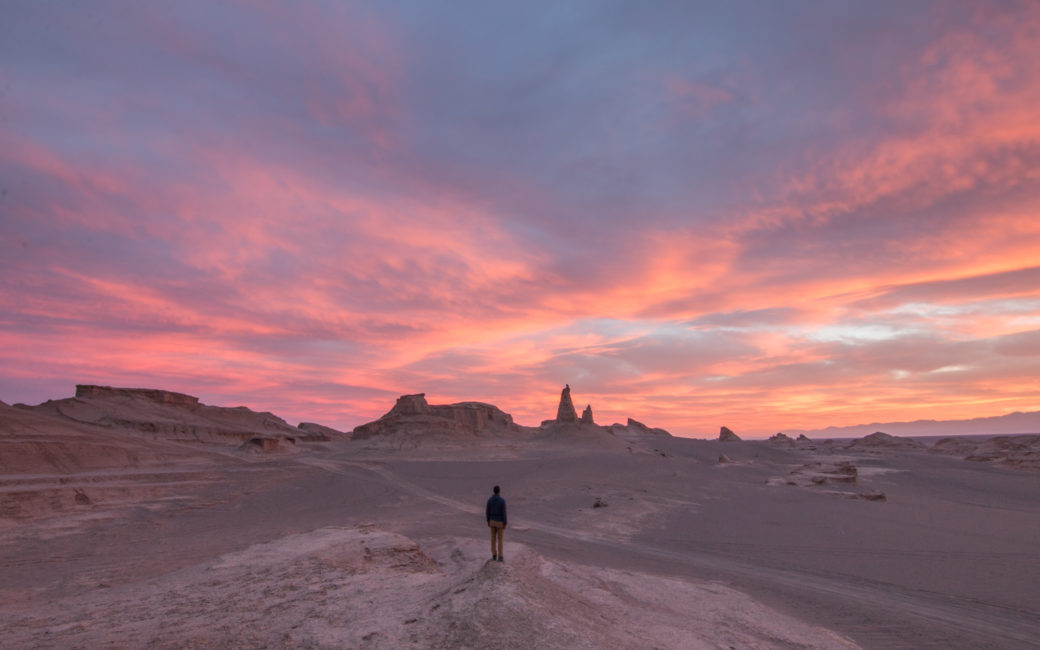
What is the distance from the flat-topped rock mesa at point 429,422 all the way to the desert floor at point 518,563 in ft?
139

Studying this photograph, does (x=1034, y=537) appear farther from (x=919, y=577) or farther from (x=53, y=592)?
(x=53, y=592)

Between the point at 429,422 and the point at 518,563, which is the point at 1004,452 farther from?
the point at 518,563

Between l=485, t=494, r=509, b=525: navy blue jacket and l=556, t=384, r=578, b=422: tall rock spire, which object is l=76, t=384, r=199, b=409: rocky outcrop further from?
l=485, t=494, r=509, b=525: navy blue jacket

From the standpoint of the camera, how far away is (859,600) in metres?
15.2

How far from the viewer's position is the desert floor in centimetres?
938

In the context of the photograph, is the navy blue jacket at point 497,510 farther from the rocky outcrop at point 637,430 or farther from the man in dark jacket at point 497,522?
the rocky outcrop at point 637,430

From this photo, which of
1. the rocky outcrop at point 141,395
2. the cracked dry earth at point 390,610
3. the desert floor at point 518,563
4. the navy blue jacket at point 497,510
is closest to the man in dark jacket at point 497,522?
the navy blue jacket at point 497,510

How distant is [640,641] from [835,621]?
698cm

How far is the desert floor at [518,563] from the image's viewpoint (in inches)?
369

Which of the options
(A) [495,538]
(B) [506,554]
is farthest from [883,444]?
(A) [495,538]

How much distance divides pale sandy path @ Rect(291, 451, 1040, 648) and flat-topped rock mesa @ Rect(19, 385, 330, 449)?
66.2 metres

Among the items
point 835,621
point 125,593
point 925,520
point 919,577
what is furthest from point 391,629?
point 925,520

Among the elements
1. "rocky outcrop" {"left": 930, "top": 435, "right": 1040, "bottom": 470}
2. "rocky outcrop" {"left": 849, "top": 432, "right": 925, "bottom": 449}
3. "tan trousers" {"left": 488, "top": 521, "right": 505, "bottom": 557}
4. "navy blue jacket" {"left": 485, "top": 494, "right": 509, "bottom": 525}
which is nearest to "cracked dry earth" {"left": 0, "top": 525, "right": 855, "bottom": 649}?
"tan trousers" {"left": 488, "top": 521, "right": 505, "bottom": 557}

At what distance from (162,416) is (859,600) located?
99.8 m
